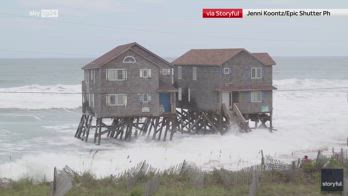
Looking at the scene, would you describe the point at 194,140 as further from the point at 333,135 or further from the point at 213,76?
the point at 333,135

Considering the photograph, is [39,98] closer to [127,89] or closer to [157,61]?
[157,61]

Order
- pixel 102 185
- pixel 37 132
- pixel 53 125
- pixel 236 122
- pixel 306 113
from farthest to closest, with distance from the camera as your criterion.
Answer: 1. pixel 306 113
2. pixel 53 125
3. pixel 37 132
4. pixel 236 122
5. pixel 102 185

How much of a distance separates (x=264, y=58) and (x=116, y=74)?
40.1ft

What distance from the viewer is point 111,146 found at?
40875 mm

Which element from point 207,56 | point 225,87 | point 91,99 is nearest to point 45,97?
point 91,99

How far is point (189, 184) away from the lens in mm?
20359

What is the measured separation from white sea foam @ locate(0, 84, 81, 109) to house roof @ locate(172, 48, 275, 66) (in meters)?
24.2

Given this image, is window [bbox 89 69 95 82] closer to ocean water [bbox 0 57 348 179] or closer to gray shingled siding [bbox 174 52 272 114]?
ocean water [bbox 0 57 348 179]

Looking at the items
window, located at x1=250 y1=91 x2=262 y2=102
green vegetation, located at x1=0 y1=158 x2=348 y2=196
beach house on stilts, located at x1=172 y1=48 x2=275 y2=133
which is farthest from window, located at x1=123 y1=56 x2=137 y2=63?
green vegetation, located at x1=0 y1=158 x2=348 y2=196

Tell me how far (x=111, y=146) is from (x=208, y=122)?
859 centimetres

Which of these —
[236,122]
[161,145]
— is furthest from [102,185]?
[236,122]

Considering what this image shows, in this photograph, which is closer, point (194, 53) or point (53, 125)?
point (194, 53)

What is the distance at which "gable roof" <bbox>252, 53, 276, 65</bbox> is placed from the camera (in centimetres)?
4592

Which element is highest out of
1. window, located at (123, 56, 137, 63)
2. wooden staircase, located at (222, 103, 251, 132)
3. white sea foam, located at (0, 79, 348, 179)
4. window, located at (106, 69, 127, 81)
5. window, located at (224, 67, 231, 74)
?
window, located at (123, 56, 137, 63)
